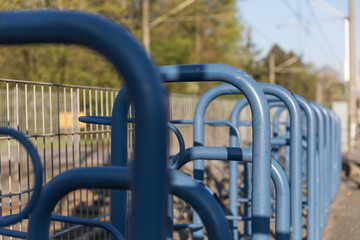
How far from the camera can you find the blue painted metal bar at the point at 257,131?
1734mm

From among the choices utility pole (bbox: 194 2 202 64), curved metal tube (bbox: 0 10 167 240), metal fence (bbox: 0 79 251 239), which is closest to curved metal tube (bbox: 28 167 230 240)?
curved metal tube (bbox: 0 10 167 240)

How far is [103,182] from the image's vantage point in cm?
103

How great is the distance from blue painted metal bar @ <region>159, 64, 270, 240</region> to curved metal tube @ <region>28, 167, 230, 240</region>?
69cm

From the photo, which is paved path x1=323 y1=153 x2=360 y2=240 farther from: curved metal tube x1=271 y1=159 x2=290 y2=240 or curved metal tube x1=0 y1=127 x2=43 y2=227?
curved metal tube x1=0 y1=127 x2=43 y2=227

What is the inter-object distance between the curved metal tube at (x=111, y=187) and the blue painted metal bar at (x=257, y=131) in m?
0.69

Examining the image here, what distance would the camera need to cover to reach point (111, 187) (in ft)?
3.38

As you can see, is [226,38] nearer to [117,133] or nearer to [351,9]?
[351,9]

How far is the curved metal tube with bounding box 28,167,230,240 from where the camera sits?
1.03 m

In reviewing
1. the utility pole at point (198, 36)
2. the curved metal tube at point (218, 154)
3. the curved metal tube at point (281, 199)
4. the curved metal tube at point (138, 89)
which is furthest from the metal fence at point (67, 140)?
the utility pole at point (198, 36)

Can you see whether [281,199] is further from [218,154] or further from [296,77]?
[296,77]

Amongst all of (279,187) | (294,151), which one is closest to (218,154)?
(279,187)

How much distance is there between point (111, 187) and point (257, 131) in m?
0.89

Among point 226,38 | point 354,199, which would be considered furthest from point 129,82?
point 226,38

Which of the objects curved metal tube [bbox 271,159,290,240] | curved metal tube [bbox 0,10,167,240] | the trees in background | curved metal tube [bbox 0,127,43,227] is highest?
the trees in background
